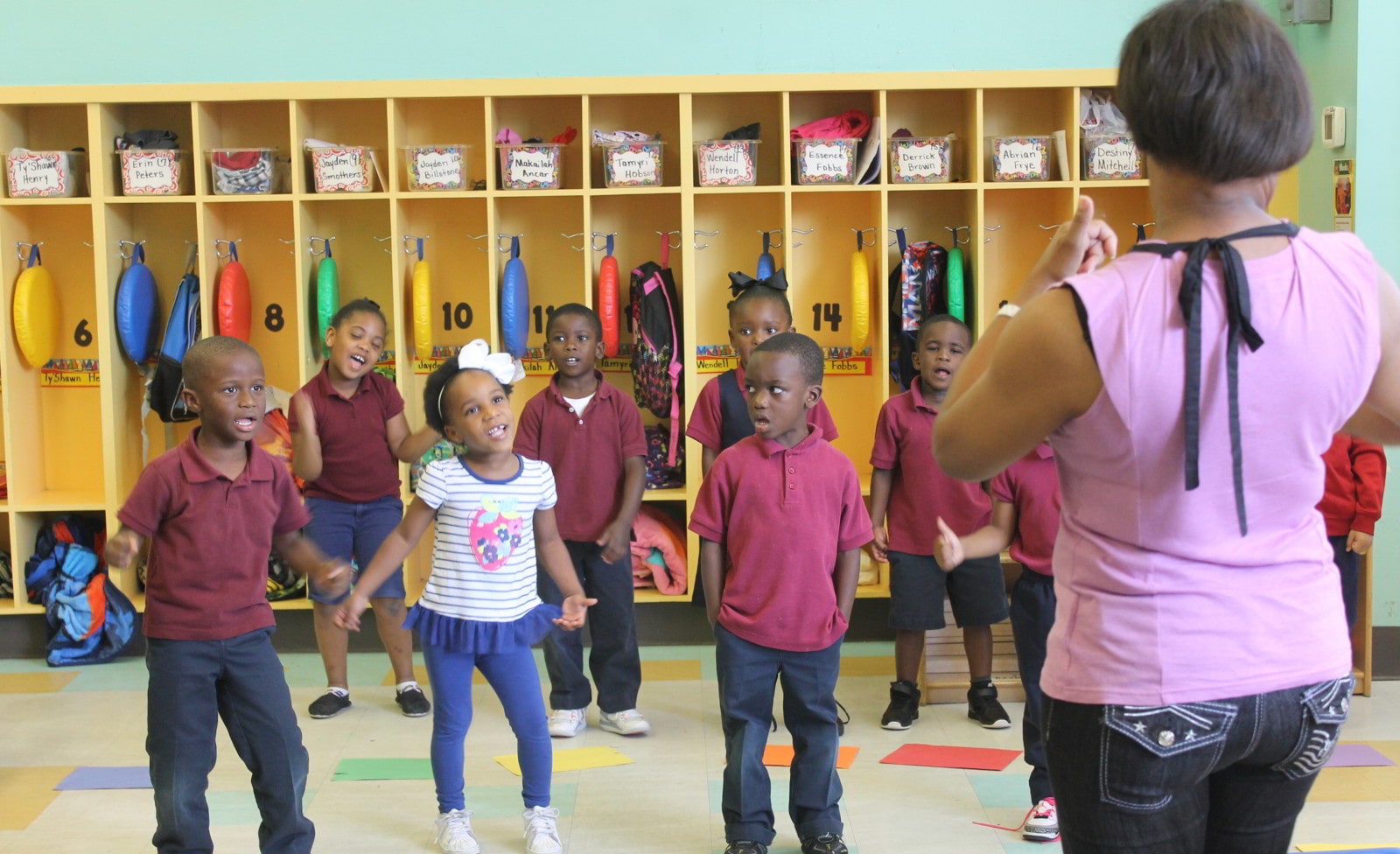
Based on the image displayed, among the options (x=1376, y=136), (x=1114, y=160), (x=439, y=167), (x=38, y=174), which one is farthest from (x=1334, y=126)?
(x=38, y=174)

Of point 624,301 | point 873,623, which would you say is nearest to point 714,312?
point 624,301

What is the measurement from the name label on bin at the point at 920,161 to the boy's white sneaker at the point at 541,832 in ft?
9.16

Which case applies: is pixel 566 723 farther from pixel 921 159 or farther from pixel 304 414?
pixel 921 159

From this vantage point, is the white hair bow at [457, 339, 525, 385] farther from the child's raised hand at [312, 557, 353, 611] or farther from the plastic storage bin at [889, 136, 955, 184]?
the plastic storage bin at [889, 136, 955, 184]

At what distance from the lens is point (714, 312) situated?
17.8 feet

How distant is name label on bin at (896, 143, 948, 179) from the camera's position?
196 inches

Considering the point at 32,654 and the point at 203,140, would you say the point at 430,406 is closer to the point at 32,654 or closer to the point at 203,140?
the point at 203,140

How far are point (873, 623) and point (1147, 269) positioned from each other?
13.2 ft

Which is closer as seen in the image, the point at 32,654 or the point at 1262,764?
the point at 1262,764

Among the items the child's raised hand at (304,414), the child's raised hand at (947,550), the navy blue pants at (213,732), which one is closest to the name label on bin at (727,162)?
the child's raised hand at (304,414)

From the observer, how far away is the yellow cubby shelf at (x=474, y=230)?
16.8 feet

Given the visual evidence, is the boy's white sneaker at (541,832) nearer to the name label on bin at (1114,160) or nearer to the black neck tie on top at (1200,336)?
the black neck tie on top at (1200,336)

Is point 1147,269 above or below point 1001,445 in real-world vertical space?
above

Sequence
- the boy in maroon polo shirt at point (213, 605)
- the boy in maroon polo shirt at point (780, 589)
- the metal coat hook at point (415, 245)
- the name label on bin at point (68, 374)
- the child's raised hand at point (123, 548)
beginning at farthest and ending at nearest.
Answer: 1. the name label on bin at point (68, 374)
2. the metal coat hook at point (415, 245)
3. the boy in maroon polo shirt at point (780, 589)
4. the boy in maroon polo shirt at point (213, 605)
5. the child's raised hand at point (123, 548)
